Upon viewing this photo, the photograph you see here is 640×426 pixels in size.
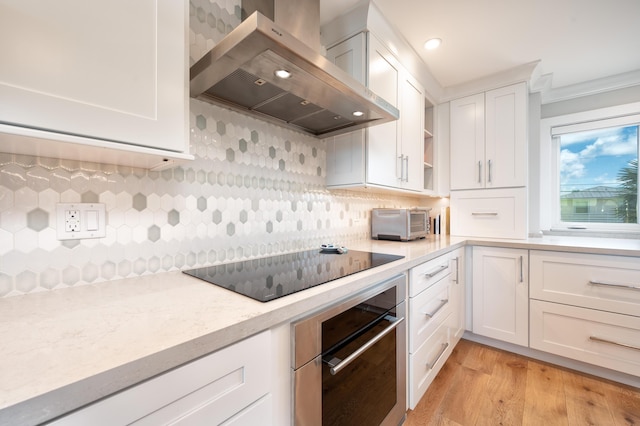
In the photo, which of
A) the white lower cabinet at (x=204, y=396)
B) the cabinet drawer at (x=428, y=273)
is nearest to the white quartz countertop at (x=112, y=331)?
the white lower cabinet at (x=204, y=396)

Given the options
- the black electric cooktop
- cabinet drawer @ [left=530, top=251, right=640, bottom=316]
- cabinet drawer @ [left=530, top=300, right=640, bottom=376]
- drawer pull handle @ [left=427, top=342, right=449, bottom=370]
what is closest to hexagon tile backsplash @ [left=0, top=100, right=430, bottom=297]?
the black electric cooktop

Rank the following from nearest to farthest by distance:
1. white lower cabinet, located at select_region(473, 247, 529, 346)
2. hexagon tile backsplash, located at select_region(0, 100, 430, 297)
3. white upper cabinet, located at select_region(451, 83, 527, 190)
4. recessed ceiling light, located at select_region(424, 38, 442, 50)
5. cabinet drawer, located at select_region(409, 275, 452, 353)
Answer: hexagon tile backsplash, located at select_region(0, 100, 430, 297)
cabinet drawer, located at select_region(409, 275, 452, 353)
recessed ceiling light, located at select_region(424, 38, 442, 50)
white lower cabinet, located at select_region(473, 247, 529, 346)
white upper cabinet, located at select_region(451, 83, 527, 190)

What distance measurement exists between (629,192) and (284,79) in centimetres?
324

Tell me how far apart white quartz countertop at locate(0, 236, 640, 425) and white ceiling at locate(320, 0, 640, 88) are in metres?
1.65

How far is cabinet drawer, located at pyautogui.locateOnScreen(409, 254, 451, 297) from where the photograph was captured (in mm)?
1395

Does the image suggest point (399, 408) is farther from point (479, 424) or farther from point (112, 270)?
point (112, 270)

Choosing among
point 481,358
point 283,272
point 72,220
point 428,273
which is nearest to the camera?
point 72,220

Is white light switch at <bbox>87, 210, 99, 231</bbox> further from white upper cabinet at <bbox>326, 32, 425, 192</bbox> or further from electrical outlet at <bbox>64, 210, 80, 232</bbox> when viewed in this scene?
white upper cabinet at <bbox>326, 32, 425, 192</bbox>

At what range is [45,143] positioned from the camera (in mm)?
651

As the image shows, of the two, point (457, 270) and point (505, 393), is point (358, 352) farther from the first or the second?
point (457, 270)

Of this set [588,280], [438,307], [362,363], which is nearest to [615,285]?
[588,280]

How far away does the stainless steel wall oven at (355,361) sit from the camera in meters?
0.78

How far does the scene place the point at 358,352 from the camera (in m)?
0.95

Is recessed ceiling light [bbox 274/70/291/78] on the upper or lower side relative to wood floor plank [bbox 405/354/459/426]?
upper
